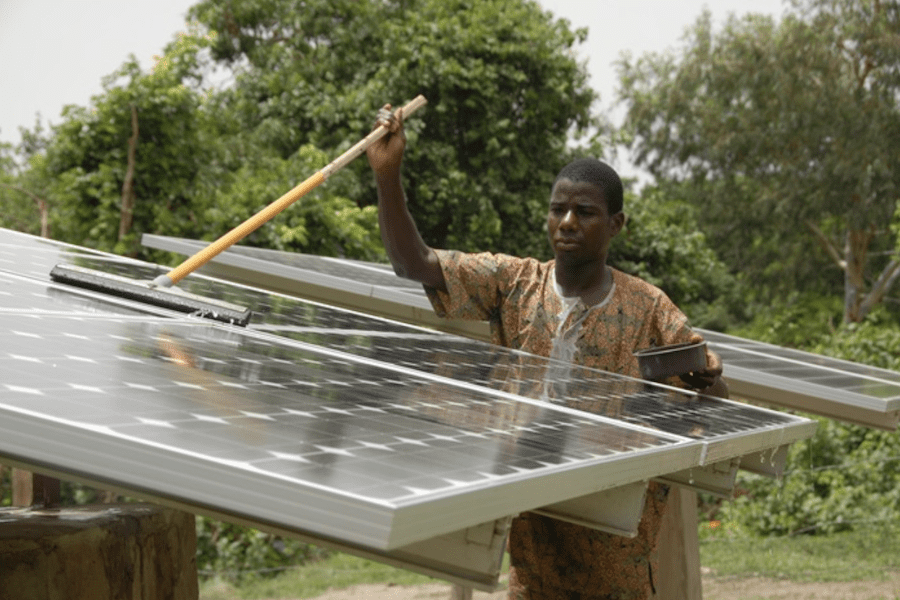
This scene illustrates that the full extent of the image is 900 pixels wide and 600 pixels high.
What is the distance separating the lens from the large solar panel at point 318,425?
139 cm

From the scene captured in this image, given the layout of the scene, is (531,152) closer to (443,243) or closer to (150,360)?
(443,243)

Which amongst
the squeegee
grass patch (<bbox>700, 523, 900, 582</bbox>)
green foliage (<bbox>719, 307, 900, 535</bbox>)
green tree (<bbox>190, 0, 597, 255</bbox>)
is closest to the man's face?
the squeegee

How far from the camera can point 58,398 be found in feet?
5.23

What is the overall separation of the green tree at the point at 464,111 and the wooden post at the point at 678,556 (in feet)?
49.0

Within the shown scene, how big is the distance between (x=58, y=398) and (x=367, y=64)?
21.8m

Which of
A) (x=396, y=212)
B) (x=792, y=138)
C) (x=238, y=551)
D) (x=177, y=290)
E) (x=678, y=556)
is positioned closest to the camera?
(x=177, y=290)

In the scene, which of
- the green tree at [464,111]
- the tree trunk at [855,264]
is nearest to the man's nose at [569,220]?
the green tree at [464,111]

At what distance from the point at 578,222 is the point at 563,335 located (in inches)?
16.2

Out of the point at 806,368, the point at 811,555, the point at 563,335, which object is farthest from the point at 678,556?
the point at 811,555

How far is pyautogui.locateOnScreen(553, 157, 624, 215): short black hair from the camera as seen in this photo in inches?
160

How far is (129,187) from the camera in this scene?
447 inches

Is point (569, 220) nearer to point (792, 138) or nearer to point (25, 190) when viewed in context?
point (25, 190)

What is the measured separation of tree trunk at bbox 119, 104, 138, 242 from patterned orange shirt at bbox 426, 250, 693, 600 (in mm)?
7756

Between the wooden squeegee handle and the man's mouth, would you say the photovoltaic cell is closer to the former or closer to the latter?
the wooden squeegee handle
